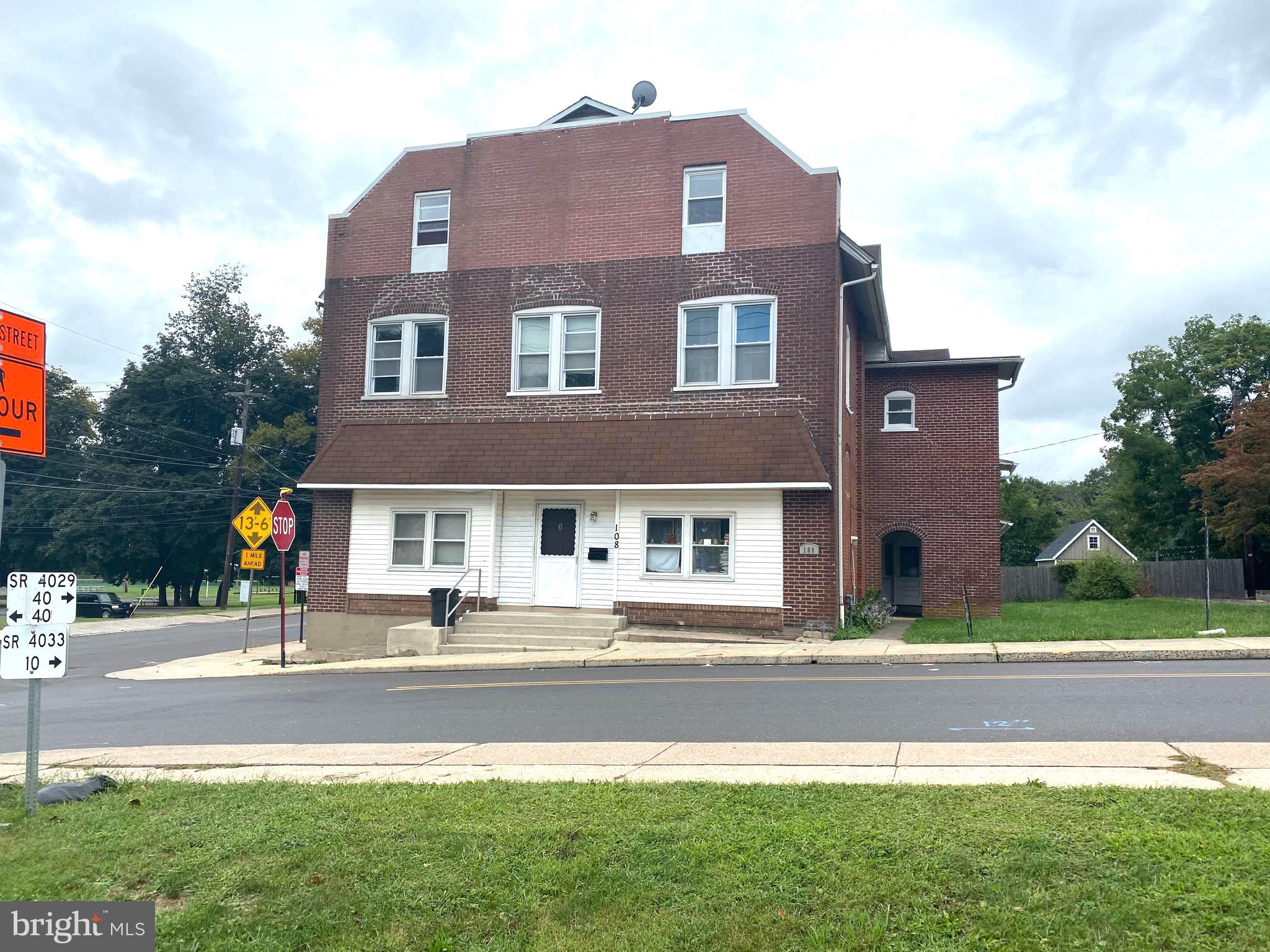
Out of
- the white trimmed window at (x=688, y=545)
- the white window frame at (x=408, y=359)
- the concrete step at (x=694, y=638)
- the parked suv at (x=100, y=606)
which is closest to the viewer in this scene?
the concrete step at (x=694, y=638)

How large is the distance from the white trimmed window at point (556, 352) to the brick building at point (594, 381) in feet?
0.15

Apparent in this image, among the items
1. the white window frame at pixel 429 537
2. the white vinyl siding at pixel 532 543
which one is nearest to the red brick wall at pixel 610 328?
the white vinyl siding at pixel 532 543

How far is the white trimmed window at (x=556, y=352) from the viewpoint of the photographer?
21.1m

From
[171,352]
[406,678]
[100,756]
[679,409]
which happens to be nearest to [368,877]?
[100,756]

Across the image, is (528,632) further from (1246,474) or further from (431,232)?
(1246,474)

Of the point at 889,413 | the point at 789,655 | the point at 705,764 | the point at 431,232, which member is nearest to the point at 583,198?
the point at 431,232

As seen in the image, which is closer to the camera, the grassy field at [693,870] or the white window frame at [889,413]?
the grassy field at [693,870]

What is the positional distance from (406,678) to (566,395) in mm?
7109

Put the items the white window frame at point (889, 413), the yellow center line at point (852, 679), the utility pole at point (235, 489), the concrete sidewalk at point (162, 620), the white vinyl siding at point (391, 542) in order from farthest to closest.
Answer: the utility pole at point (235, 489) < the concrete sidewalk at point (162, 620) < the white window frame at point (889, 413) < the white vinyl siding at point (391, 542) < the yellow center line at point (852, 679)

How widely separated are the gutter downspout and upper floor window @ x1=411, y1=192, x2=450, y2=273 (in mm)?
8809

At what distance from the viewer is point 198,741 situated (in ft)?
35.9

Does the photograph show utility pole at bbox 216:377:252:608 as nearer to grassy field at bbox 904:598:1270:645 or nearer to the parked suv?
the parked suv

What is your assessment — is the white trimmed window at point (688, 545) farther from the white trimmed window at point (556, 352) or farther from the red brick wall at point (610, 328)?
the white trimmed window at point (556, 352)

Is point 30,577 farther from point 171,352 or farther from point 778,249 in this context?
point 171,352
